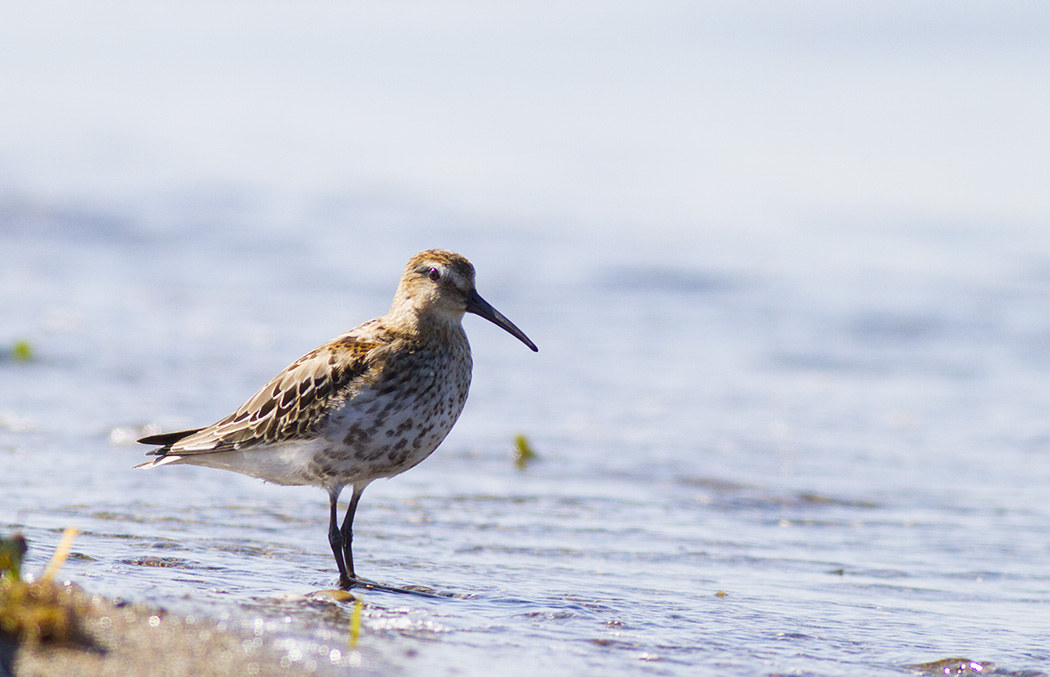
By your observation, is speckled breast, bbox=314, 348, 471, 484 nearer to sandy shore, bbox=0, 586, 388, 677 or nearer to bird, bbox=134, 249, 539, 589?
bird, bbox=134, 249, 539, 589

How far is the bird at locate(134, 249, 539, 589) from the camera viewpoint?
5.46 m

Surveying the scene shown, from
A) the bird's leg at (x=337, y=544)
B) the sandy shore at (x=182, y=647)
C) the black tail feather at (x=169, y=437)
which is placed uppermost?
the black tail feather at (x=169, y=437)

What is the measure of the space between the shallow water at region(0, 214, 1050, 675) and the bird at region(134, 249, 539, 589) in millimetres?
432

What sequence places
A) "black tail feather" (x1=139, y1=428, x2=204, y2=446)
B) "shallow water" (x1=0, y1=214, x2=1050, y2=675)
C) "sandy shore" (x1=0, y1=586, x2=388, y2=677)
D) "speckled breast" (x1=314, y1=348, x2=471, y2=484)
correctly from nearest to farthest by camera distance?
"sandy shore" (x1=0, y1=586, x2=388, y2=677)
"shallow water" (x1=0, y1=214, x2=1050, y2=675)
"speckled breast" (x1=314, y1=348, x2=471, y2=484)
"black tail feather" (x1=139, y1=428, x2=204, y2=446)

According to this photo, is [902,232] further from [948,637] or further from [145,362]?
[948,637]

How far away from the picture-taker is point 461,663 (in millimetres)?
4332

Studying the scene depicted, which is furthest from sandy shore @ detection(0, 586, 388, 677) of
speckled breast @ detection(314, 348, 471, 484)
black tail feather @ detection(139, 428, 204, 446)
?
black tail feather @ detection(139, 428, 204, 446)

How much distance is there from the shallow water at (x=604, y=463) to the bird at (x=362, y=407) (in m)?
0.43

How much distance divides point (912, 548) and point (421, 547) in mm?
2770

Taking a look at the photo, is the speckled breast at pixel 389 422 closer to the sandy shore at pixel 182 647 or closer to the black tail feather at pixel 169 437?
the black tail feather at pixel 169 437

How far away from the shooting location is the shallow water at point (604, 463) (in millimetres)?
5180

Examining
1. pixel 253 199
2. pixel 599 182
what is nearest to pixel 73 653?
pixel 253 199

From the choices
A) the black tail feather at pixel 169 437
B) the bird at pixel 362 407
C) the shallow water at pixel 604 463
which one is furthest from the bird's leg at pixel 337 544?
the black tail feather at pixel 169 437

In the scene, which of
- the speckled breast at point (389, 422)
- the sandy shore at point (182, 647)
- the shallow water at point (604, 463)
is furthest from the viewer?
the speckled breast at point (389, 422)
